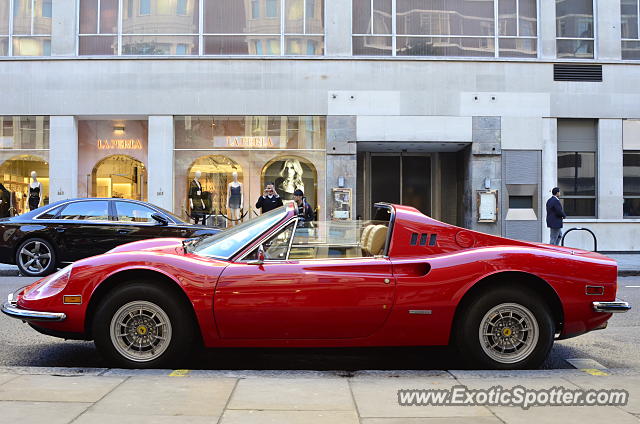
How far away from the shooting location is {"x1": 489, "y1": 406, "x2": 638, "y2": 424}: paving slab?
3.52 m

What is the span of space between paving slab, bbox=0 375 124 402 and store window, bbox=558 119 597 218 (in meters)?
17.3

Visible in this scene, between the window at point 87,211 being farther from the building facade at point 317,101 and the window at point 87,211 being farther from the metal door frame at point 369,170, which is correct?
the metal door frame at point 369,170

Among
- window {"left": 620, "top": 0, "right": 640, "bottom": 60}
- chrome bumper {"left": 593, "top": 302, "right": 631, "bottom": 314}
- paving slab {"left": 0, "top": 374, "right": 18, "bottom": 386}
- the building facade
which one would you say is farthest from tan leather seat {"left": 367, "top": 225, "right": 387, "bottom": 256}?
window {"left": 620, "top": 0, "right": 640, "bottom": 60}

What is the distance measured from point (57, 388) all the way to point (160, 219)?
738 centimetres

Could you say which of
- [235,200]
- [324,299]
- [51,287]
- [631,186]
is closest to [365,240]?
[324,299]

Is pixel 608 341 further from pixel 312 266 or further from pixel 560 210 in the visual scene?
pixel 560 210

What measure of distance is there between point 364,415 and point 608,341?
3.80 meters

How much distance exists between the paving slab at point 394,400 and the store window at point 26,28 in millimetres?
18144

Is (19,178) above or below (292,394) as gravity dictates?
above

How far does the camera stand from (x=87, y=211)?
37.0 feet

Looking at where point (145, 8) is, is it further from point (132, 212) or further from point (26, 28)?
point (132, 212)

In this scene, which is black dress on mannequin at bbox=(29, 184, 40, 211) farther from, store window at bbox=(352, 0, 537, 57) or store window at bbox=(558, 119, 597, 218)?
store window at bbox=(558, 119, 597, 218)

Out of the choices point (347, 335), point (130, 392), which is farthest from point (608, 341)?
point (130, 392)

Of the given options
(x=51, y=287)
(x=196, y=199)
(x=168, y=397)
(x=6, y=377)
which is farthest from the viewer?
(x=196, y=199)
